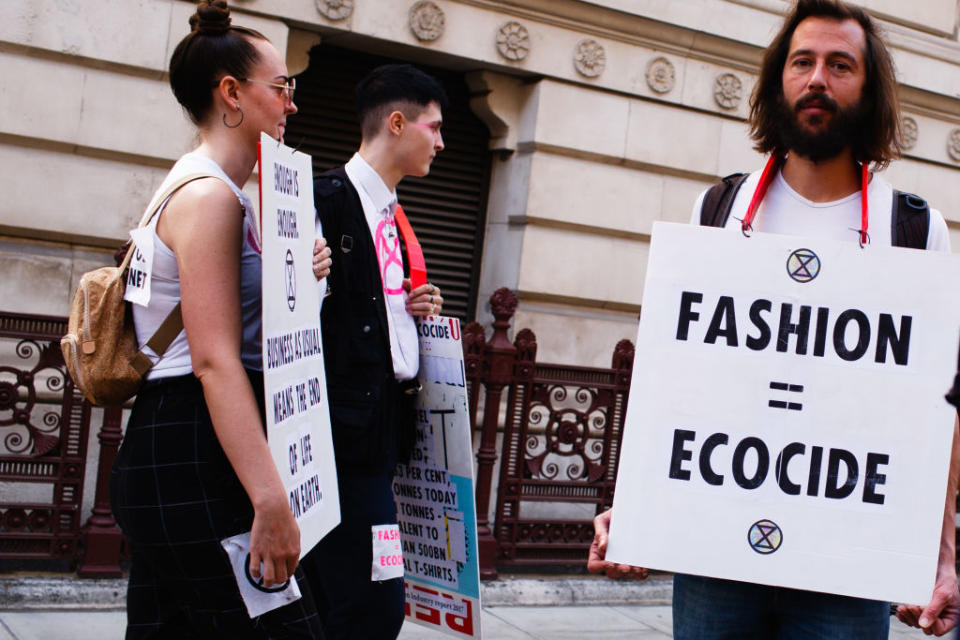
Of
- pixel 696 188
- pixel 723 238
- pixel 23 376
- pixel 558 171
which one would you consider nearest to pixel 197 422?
pixel 723 238

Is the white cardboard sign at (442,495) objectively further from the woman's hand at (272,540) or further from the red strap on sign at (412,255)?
the woman's hand at (272,540)

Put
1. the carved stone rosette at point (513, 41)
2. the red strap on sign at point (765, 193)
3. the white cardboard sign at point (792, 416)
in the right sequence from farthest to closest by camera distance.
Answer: the carved stone rosette at point (513, 41) < the red strap on sign at point (765, 193) < the white cardboard sign at point (792, 416)

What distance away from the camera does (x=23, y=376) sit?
5.76 m

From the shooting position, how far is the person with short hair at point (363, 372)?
3654 mm

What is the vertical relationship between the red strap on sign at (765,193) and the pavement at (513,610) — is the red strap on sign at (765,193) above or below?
above

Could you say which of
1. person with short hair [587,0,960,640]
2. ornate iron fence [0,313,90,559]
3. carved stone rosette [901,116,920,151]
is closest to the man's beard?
person with short hair [587,0,960,640]

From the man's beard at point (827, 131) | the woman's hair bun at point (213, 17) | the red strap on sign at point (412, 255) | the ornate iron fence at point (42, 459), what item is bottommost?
the ornate iron fence at point (42, 459)

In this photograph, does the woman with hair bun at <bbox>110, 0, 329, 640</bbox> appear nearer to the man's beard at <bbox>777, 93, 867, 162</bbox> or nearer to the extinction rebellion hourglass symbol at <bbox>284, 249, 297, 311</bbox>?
the extinction rebellion hourglass symbol at <bbox>284, 249, 297, 311</bbox>

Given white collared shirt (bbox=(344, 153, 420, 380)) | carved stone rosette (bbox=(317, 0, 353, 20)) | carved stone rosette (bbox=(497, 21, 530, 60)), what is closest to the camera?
white collared shirt (bbox=(344, 153, 420, 380))

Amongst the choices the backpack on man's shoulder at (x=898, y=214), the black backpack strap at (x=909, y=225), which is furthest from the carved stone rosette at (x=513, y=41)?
the black backpack strap at (x=909, y=225)

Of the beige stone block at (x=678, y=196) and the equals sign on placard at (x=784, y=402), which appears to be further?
the beige stone block at (x=678, y=196)

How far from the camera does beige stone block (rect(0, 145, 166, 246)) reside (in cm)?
742

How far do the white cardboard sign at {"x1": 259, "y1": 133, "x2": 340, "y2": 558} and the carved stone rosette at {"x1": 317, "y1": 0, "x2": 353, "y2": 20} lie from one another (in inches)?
214

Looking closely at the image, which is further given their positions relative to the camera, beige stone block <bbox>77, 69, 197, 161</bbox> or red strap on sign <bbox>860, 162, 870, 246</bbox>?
beige stone block <bbox>77, 69, 197, 161</bbox>
